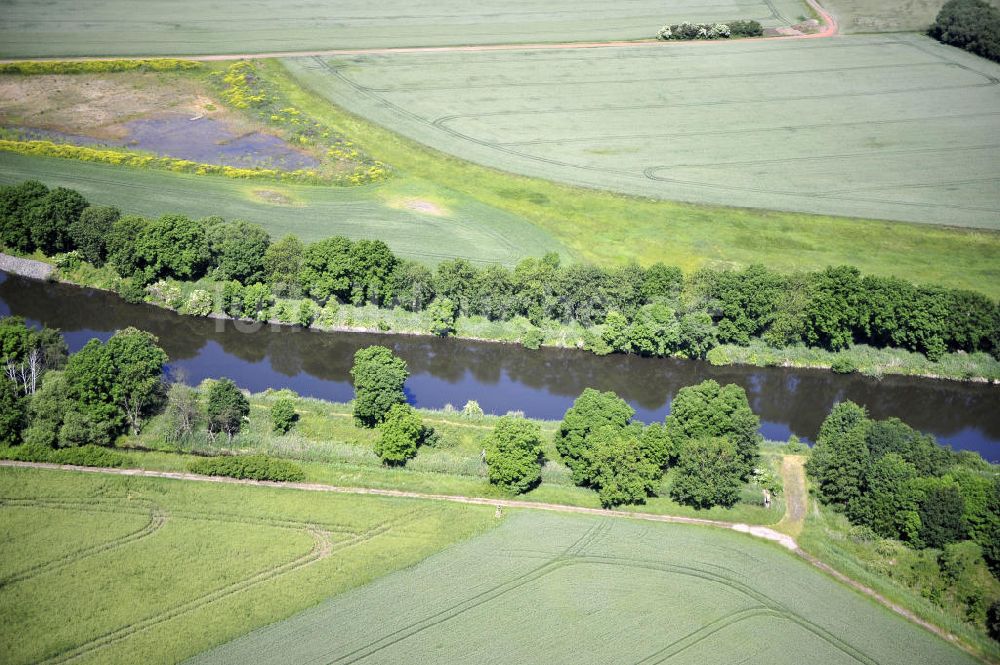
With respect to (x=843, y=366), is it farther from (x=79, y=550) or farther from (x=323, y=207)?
(x=79, y=550)

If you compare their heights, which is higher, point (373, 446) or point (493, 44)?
point (493, 44)

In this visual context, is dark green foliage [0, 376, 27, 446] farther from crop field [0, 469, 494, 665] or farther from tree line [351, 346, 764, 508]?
tree line [351, 346, 764, 508]

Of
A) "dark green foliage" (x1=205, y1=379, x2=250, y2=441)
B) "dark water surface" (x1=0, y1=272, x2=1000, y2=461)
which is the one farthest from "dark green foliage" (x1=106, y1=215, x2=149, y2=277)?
"dark green foliage" (x1=205, y1=379, x2=250, y2=441)

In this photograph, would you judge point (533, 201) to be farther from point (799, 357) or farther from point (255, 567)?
point (255, 567)

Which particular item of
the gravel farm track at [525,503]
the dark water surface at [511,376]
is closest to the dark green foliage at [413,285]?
the dark water surface at [511,376]

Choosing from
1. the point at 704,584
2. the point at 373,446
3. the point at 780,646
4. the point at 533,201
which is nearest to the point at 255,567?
the point at 373,446

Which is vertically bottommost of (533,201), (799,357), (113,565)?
(113,565)

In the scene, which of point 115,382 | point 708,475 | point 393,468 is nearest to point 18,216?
point 115,382
